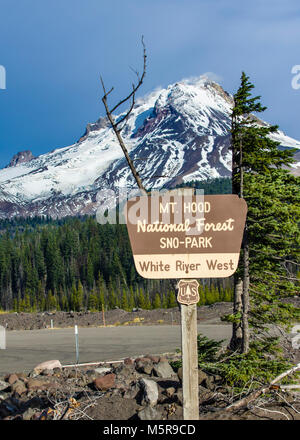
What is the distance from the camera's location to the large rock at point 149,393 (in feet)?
21.2

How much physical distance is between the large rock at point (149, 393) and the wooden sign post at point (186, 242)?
2.50 meters

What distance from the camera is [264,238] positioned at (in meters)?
8.20

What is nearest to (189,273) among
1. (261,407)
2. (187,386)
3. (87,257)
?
(187,386)

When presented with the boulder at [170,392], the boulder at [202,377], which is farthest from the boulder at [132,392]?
the boulder at [202,377]

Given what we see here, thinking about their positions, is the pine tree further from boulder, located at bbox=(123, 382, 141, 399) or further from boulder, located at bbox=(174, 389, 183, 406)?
boulder, located at bbox=(123, 382, 141, 399)

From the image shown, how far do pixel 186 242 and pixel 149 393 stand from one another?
10.9ft

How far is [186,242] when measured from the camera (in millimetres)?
4320

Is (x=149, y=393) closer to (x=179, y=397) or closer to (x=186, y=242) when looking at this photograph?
(x=179, y=397)

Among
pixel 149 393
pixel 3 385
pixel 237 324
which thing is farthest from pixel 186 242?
pixel 3 385

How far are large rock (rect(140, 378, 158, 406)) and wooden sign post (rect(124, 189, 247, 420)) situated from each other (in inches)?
98.3

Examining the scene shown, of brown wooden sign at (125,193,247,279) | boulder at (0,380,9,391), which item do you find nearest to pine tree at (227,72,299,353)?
brown wooden sign at (125,193,247,279)

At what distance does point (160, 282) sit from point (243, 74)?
84.3m

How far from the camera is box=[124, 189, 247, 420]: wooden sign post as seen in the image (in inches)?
169
